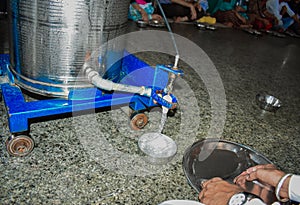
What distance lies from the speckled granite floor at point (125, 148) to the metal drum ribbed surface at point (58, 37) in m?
0.22

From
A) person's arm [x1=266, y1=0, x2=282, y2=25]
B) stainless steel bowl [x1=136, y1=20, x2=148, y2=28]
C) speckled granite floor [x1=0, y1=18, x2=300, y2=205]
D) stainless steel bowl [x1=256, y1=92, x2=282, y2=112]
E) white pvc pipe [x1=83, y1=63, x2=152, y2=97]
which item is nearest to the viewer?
speckled granite floor [x1=0, y1=18, x2=300, y2=205]

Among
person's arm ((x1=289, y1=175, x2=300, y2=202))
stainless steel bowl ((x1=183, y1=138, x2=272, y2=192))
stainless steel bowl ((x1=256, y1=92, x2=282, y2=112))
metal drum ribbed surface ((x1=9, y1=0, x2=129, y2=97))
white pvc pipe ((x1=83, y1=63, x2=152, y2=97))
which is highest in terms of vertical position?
metal drum ribbed surface ((x1=9, y1=0, x2=129, y2=97))

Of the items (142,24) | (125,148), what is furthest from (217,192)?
(142,24)

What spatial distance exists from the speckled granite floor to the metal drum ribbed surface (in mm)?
220

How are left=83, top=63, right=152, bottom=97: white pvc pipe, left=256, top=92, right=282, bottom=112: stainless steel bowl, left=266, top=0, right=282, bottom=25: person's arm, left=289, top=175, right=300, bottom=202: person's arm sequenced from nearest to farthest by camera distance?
left=289, top=175, right=300, bottom=202: person's arm → left=83, top=63, right=152, bottom=97: white pvc pipe → left=256, top=92, right=282, bottom=112: stainless steel bowl → left=266, top=0, right=282, bottom=25: person's arm

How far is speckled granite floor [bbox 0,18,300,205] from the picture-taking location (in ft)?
2.74

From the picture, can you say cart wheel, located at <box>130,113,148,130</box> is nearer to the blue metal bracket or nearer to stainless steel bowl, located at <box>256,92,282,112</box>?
the blue metal bracket

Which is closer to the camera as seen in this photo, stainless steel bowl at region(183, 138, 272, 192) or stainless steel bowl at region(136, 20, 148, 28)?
stainless steel bowl at region(183, 138, 272, 192)

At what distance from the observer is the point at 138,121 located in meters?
1.16

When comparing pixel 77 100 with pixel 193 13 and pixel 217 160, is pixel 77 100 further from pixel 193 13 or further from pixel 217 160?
pixel 193 13

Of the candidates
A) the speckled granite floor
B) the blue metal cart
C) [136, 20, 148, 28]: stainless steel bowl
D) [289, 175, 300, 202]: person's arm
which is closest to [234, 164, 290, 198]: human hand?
[289, 175, 300, 202]: person's arm

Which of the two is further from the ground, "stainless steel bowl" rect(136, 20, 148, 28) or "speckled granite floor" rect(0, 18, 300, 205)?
"stainless steel bowl" rect(136, 20, 148, 28)

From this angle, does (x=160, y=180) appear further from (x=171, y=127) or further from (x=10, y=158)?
(x=10, y=158)

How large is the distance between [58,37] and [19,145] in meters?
0.41
